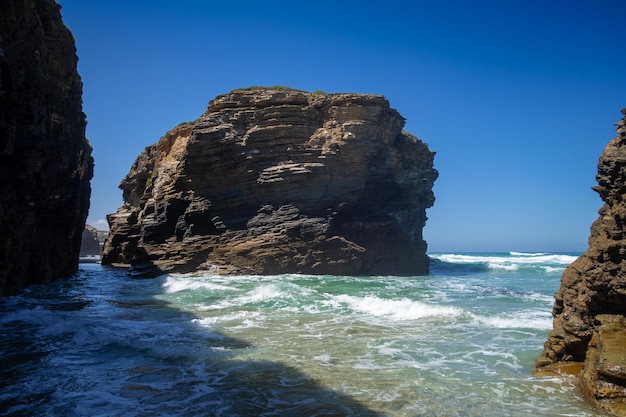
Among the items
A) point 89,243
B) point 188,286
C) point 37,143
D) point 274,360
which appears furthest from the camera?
point 89,243

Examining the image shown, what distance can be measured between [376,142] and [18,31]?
23.1 metres

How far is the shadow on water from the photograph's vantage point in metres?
5.63

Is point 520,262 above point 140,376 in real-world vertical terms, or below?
above

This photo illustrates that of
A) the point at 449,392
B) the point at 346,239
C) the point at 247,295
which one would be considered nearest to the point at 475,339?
the point at 449,392

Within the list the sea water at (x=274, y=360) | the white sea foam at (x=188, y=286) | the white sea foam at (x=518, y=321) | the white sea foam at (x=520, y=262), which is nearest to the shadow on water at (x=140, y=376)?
the sea water at (x=274, y=360)

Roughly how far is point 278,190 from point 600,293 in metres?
24.7

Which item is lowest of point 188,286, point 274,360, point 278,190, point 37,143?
point 188,286

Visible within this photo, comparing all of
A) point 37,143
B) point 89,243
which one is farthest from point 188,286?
point 89,243

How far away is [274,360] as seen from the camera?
7957 millimetres

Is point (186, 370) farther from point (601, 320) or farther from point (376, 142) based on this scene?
point (376, 142)

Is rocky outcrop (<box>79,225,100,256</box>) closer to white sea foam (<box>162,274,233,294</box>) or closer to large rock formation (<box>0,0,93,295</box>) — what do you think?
large rock formation (<box>0,0,93,295</box>)

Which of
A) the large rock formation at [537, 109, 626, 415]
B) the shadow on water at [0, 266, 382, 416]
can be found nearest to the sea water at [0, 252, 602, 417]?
the shadow on water at [0, 266, 382, 416]

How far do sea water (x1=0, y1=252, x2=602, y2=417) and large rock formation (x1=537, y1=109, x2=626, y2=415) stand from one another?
1.85ft

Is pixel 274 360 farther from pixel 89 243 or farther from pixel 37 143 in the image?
pixel 89 243
